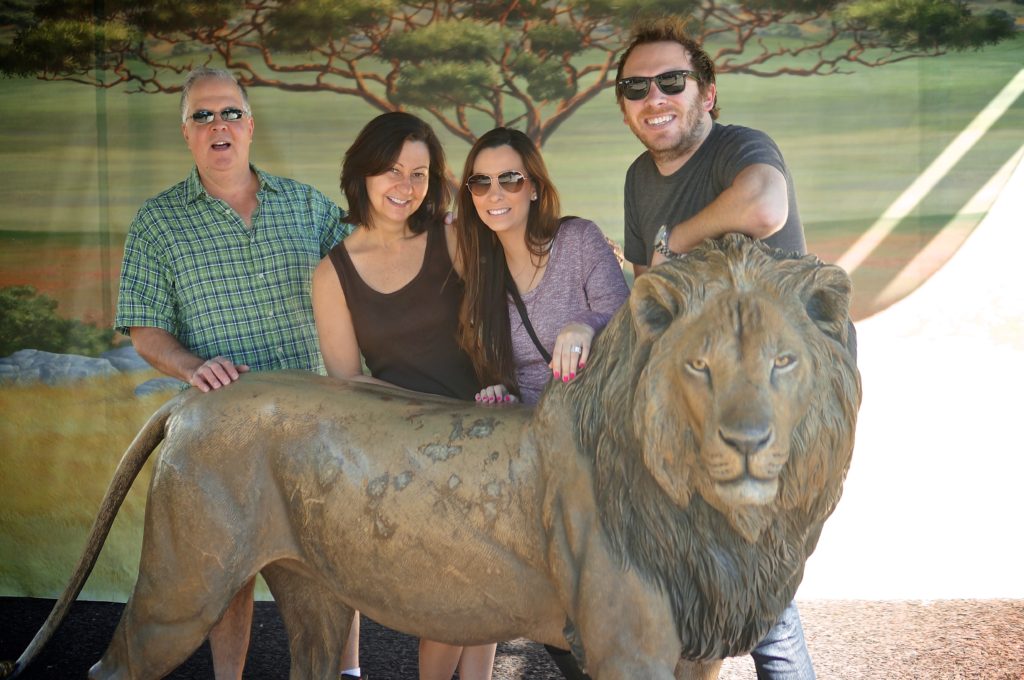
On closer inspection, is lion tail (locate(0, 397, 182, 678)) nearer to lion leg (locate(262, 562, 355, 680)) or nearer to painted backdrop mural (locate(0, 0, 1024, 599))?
lion leg (locate(262, 562, 355, 680))

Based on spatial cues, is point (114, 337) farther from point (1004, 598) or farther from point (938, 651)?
point (1004, 598)

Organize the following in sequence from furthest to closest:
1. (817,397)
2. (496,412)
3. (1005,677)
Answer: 1. (1005,677)
2. (496,412)
3. (817,397)

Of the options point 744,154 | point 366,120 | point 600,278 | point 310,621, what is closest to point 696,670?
point 600,278

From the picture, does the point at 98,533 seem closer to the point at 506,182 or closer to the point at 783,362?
the point at 506,182

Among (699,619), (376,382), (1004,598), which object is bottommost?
(1004,598)

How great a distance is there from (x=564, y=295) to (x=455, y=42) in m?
2.82

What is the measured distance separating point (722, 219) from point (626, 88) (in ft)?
1.77

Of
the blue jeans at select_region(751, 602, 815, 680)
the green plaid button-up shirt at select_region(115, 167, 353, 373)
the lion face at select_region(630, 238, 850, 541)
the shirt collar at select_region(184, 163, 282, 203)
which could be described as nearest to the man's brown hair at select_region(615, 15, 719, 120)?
the lion face at select_region(630, 238, 850, 541)

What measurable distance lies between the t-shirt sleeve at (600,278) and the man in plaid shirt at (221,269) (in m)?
0.81

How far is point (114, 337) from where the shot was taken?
17.9 feet

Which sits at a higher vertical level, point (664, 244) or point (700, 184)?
point (700, 184)

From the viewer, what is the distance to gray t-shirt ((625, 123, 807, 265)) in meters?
2.59

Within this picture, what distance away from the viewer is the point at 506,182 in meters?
2.89

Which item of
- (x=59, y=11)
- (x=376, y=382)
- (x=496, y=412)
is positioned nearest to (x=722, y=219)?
(x=496, y=412)
